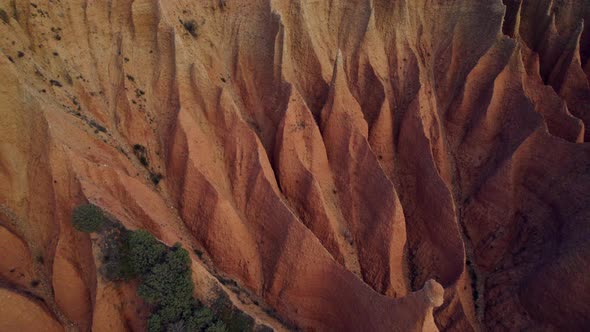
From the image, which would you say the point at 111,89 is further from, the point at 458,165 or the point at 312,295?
the point at 458,165

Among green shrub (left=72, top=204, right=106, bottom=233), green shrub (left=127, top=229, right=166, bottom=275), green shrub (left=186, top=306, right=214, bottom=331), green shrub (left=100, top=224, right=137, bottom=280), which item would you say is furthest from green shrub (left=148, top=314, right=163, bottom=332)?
green shrub (left=72, top=204, right=106, bottom=233)

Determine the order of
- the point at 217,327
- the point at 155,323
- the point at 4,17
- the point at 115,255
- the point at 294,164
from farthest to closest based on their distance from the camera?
the point at 294,164, the point at 4,17, the point at 115,255, the point at 155,323, the point at 217,327

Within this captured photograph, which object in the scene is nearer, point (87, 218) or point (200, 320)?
point (200, 320)

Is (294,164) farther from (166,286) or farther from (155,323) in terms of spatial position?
(155,323)

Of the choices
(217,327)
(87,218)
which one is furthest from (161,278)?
(87,218)

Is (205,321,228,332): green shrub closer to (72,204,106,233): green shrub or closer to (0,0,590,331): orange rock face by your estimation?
(0,0,590,331): orange rock face

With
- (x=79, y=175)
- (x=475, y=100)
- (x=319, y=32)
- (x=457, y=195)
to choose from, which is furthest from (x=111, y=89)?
(x=475, y=100)

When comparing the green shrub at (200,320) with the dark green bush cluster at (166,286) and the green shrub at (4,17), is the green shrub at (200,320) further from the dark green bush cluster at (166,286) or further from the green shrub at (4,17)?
the green shrub at (4,17)
